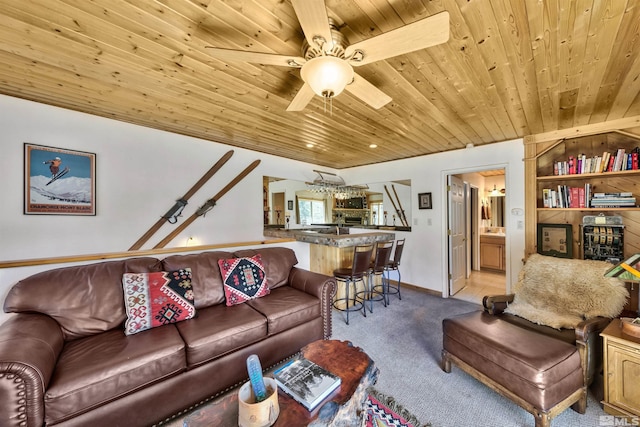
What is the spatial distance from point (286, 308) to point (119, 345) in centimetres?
115

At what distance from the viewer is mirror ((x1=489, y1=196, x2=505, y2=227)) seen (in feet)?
→ 19.1

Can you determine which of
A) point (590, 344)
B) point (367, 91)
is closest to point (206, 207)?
point (367, 91)

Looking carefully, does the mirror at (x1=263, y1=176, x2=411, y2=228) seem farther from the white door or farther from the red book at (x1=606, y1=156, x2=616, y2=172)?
the red book at (x1=606, y1=156, x2=616, y2=172)

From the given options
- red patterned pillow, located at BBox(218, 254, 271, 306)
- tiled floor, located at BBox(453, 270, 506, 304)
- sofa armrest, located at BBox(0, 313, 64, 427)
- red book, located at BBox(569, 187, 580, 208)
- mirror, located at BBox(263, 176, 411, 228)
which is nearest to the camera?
sofa armrest, located at BBox(0, 313, 64, 427)

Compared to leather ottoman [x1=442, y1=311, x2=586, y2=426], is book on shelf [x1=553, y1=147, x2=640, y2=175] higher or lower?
higher

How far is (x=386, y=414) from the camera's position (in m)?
1.67

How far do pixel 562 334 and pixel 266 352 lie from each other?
2.22 meters

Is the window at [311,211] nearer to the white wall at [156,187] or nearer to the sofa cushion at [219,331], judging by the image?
the white wall at [156,187]

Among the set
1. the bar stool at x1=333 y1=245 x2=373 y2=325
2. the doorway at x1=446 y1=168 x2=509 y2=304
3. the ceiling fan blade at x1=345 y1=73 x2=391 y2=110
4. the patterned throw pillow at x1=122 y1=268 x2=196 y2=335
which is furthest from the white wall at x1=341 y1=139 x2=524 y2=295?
the patterned throw pillow at x1=122 y1=268 x2=196 y2=335

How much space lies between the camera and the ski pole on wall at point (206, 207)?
325cm

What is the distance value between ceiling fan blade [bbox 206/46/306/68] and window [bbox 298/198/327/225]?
3723 mm

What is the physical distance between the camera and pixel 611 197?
8.82 ft

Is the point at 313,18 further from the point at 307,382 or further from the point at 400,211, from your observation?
the point at 400,211

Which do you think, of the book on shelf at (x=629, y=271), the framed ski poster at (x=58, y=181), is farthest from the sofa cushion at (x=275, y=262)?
the book on shelf at (x=629, y=271)
